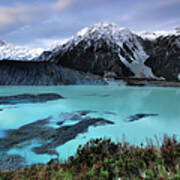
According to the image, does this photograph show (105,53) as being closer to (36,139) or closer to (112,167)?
(36,139)

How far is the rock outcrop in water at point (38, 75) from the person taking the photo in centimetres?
5596

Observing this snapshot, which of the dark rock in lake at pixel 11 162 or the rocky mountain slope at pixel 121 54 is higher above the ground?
the rocky mountain slope at pixel 121 54

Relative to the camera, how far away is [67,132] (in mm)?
8391

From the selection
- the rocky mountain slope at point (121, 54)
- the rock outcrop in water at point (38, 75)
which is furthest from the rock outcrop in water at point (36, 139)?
the rocky mountain slope at point (121, 54)

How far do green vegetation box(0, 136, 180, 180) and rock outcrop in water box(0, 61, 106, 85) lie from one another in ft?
183

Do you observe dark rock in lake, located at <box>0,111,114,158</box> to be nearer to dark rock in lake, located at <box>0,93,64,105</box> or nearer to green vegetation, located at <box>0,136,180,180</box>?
green vegetation, located at <box>0,136,180,180</box>

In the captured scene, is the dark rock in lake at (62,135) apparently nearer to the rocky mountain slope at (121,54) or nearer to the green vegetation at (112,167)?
the green vegetation at (112,167)

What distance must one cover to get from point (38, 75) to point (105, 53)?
3351 inches

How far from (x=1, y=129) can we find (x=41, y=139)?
3.06m

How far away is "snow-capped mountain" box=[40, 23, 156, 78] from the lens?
415ft

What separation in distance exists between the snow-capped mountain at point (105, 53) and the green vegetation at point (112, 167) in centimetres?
11569

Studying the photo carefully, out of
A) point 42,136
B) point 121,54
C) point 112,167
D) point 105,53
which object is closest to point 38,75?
point 42,136

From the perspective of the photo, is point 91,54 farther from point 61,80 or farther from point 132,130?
point 132,130

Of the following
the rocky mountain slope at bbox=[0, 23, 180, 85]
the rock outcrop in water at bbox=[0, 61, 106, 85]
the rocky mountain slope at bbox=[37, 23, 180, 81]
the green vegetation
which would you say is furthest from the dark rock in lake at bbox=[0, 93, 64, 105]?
the rocky mountain slope at bbox=[37, 23, 180, 81]
